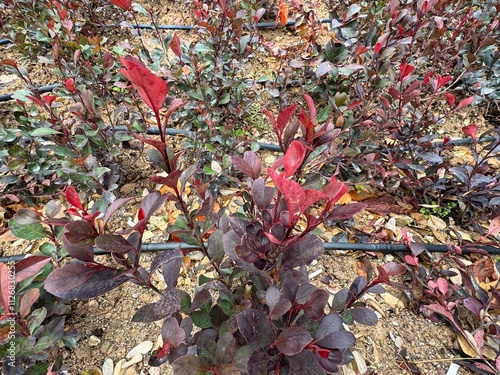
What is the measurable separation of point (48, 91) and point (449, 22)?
267cm

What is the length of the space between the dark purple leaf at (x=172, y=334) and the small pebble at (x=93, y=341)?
24.3 inches

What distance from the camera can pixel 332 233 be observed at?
1.60 meters

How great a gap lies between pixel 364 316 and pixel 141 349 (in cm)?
78

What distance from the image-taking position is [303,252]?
2.45 ft

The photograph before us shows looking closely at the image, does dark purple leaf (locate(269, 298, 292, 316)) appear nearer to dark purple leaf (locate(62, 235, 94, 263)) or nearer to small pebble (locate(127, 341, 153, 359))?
dark purple leaf (locate(62, 235, 94, 263))

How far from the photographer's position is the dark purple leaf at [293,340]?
2.17ft

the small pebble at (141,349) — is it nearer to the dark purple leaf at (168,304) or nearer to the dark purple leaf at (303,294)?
the dark purple leaf at (168,304)

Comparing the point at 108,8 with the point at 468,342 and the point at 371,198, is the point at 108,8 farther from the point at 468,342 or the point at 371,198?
the point at 468,342

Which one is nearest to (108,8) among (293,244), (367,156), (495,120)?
(367,156)

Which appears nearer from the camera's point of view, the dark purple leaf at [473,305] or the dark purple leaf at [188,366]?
the dark purple leaf at [188,366]

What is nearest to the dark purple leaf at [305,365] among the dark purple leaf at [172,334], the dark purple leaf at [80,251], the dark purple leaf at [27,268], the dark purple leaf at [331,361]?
the dark purple leaf at [331,361]

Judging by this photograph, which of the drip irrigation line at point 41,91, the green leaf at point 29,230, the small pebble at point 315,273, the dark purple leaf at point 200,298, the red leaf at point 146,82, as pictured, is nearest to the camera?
the red leaf at point 146,82

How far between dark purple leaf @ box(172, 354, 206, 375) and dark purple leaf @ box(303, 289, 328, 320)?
0.83 feet

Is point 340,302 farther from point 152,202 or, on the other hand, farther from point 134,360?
point 134,360
